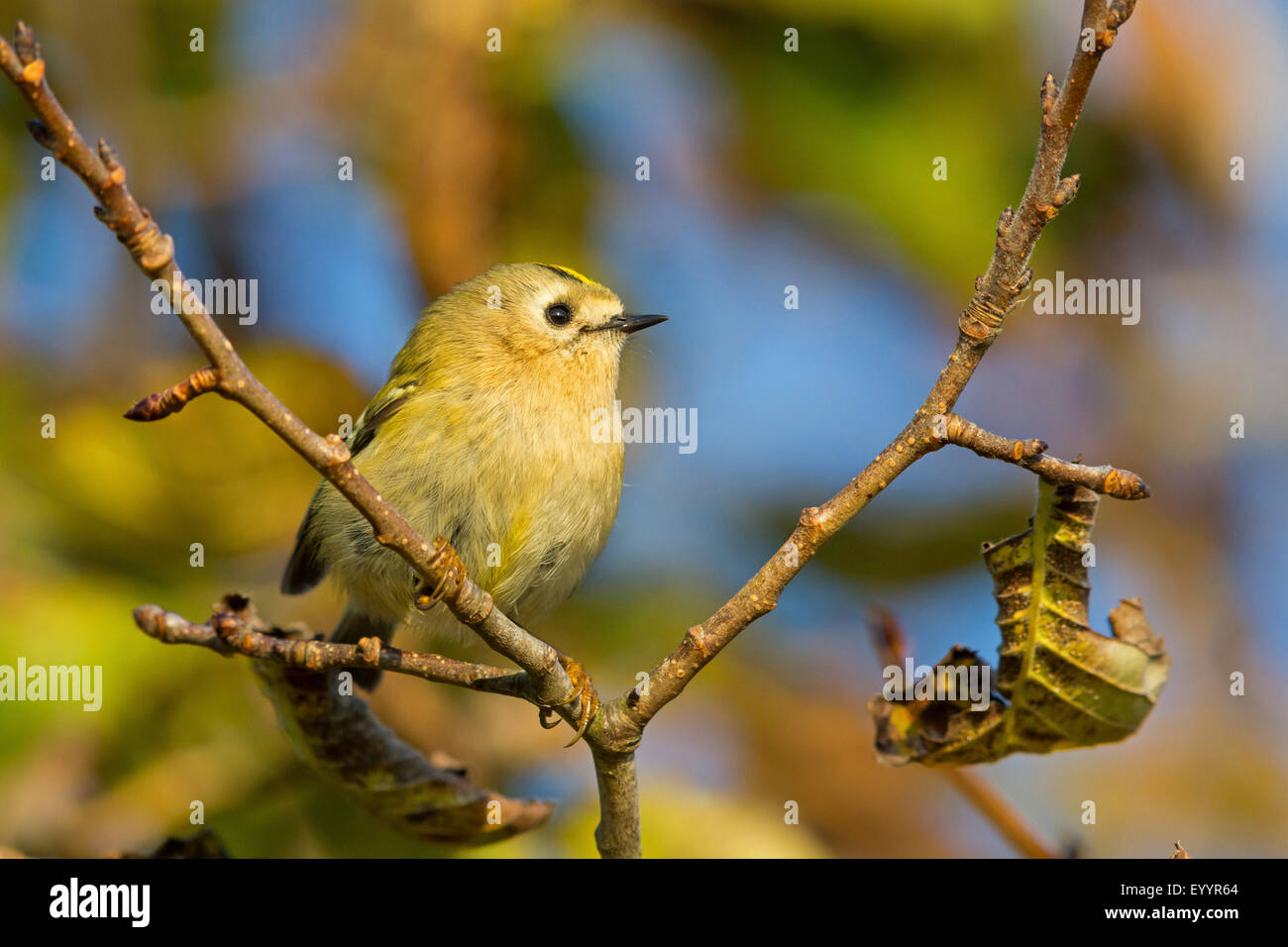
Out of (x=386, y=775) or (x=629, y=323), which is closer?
(x=386, y=775)

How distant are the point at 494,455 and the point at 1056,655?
133cm

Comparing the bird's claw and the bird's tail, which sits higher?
the bird's tail

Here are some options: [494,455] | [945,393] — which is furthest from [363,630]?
[945,393]

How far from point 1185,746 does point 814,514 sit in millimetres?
2512

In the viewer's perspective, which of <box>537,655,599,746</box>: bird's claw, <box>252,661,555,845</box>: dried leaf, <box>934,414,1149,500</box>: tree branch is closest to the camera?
<box>934,414,1149,500</box>: tree branch

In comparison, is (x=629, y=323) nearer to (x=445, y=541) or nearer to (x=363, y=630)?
(x=363, y=630)

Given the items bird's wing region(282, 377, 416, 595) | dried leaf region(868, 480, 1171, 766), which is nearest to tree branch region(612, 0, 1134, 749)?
dried leaf region(868, 480, 1171, 766)

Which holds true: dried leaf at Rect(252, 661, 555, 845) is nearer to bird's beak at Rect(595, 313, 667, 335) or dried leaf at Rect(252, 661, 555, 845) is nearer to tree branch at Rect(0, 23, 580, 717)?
tree branch at Rect(0, 23, 580, 717)

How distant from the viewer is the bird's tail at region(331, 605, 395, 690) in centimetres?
316

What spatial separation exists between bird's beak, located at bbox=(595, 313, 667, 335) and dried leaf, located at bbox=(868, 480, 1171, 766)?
147 centimetres

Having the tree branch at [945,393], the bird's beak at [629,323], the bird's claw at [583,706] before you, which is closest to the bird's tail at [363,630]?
the bird's beak at [629,323]

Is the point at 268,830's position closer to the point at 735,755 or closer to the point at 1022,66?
the point at 735,755

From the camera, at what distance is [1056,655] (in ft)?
5.95

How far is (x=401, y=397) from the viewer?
3021 millimetres
